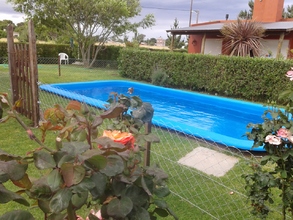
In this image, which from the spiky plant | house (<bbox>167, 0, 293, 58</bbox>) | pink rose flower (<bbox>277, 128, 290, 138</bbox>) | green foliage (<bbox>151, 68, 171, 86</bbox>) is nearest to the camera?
pink rose flower (<bbox>277, 128, 290, 138</bbox>)

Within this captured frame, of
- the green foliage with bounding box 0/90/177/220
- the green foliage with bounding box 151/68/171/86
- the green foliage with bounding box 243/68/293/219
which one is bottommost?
the green foliage with bounding box 151/68/171/86

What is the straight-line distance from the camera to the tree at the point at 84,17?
54.4 feet

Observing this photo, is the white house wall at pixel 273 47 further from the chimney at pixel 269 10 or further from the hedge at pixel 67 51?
the hedge at pixel 67 51

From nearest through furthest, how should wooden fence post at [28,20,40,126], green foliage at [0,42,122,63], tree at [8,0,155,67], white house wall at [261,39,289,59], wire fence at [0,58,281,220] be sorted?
wire fence at [0,58,281,220] < wooden fence post at [28,20,40,126] < white house wall at [261,39,289,59] < tree at [8,0,155,67] < green foliage at [0,42,122,63]

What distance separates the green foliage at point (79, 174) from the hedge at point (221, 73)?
8.76m

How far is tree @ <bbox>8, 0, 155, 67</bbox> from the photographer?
54.4 ft

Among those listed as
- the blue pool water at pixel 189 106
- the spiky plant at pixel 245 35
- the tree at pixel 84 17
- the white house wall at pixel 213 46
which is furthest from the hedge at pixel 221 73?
the white house wall at pixel 213 46

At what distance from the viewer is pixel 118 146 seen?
0.72m

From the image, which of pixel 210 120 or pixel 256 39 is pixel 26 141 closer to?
pixel 210 120

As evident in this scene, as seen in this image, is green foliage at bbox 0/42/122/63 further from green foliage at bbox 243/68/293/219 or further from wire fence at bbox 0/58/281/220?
green foliage at bbox 243/68/293/219

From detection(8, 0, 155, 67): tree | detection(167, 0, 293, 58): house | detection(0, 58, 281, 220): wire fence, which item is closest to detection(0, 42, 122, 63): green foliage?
detection(8, 0, 155, 67): tree

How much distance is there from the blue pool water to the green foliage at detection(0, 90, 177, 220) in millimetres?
4093

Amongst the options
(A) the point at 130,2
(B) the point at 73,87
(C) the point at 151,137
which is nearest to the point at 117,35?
(A) the point at 130,2

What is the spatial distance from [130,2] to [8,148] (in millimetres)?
17188
